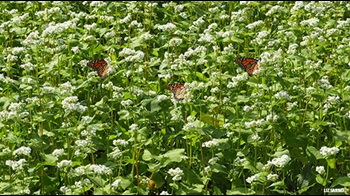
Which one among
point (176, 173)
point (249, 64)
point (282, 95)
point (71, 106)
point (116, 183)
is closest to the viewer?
point (116, 183)

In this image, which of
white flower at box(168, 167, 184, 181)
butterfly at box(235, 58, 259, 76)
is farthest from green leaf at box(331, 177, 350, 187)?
butterfly at box(235, 58, 259, 76)

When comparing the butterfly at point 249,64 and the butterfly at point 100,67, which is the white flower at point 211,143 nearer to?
the butterfly at point 249,64

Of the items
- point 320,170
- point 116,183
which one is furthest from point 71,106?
point 320,170

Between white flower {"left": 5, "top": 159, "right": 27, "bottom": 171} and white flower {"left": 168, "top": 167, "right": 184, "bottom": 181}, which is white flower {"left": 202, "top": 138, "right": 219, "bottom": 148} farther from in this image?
white flower {"left": 5, "top": 159, "right": 27, "bottom": 171}

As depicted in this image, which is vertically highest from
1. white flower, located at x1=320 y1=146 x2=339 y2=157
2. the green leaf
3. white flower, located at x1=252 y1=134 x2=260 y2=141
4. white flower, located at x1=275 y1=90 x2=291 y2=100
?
white flower, located at x1=275 y1=90 x2=291 y2=100

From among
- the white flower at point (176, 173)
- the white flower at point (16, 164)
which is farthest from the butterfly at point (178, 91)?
the white flower at point (16, 164)

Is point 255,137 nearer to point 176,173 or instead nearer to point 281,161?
point 281,161
